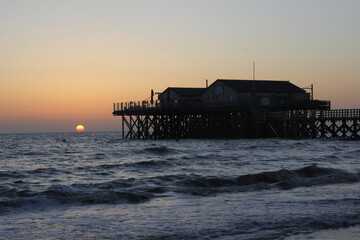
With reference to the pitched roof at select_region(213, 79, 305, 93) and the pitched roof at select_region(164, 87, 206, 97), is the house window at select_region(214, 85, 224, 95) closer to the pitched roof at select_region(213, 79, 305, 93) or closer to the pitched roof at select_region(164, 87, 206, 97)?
the pitched roof at select_region(213, 79, 305, 93)

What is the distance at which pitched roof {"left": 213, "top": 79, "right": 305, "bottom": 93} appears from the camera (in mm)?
64669

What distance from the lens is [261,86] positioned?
218ft

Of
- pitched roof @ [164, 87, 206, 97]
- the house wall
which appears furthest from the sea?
pitched roof @ [164, 87, 206, 97]

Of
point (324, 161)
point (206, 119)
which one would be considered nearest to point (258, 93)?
point (206, 119)

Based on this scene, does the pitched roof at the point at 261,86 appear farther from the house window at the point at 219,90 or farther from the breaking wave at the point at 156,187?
the breaking wave at the point at 156,187

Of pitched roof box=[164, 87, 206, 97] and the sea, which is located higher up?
pitched roof box=[164, 87, 206, 97]

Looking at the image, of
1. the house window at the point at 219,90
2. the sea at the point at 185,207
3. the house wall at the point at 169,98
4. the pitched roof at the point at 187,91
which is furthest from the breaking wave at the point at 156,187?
the pitched roof at the point at 187,91

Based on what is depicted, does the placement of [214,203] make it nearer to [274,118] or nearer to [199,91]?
[274,118]

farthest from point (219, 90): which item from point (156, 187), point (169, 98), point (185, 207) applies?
point (185, 207)

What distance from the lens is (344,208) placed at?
45.4ft

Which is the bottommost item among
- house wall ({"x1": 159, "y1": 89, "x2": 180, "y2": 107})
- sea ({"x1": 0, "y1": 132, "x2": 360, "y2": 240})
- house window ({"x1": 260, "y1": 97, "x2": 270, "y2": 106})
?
sea ({"x1": 0, "y1": 132, "x2": 360, "y2": 240})

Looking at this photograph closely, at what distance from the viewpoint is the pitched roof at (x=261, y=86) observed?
64.7m

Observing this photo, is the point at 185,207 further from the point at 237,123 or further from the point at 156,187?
the point at 237,123

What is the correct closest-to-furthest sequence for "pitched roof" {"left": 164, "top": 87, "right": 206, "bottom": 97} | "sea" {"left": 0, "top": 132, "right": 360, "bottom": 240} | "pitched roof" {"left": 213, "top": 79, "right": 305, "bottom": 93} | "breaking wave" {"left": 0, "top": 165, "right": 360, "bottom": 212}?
"sea" {"left": 0, "top": 132, "right": 360, "bottom": 240}, "breaking wave" {"left": 0, "top": 165, "right": 360, "bottom": 212}, "pitched roof" {"left": 213, "top": 79, "right": 305, "bottom": 93}, "pitched roof" {"left": 164, "top": 87, "right": 206, "bottom": 97}
